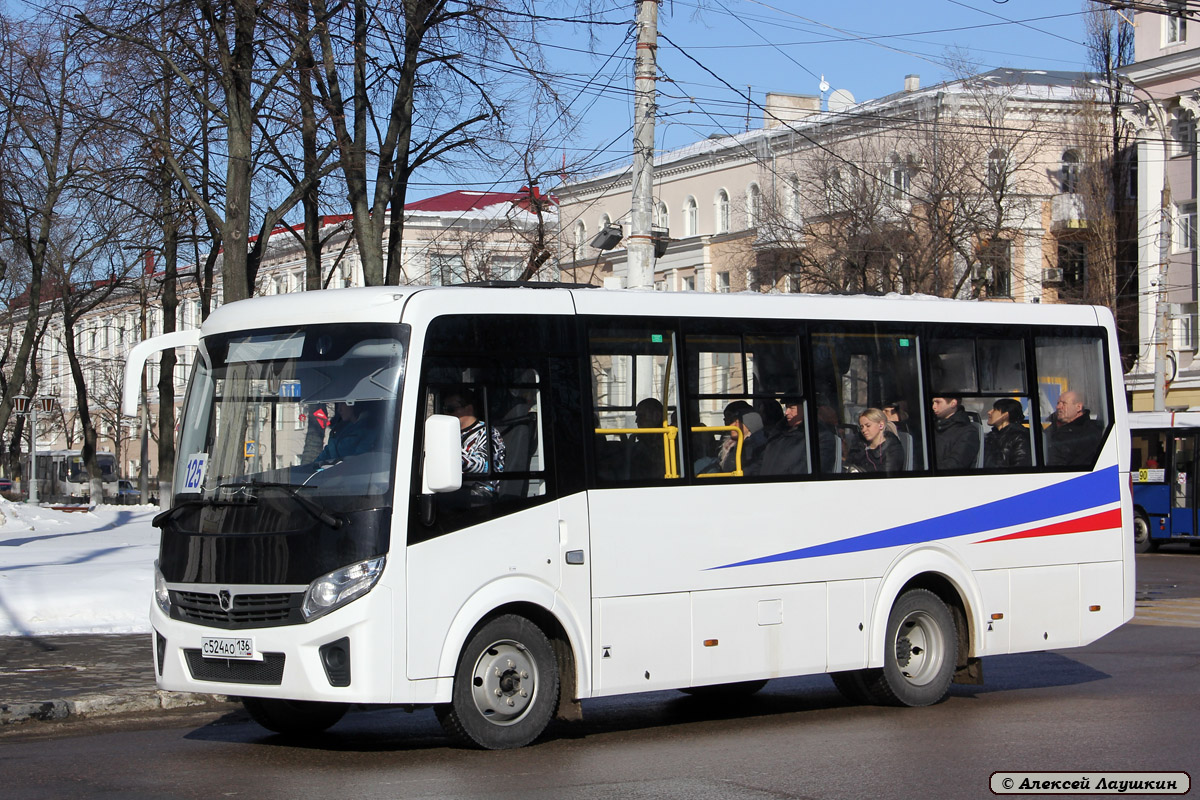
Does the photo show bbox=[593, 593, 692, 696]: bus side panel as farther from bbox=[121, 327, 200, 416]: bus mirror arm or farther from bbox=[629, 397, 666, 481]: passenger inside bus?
bbox=[121, 327, 200, 416]: bus mirror arm

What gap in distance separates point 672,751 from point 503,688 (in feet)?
3.56

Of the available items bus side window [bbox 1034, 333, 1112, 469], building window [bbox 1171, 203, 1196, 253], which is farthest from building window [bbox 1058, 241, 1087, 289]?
bus side window [bbox 1034, 333, 1112, 469]

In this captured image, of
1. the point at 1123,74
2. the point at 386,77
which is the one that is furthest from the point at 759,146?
the point at 386,77

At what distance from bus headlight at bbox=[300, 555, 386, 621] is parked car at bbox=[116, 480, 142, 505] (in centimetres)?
6627

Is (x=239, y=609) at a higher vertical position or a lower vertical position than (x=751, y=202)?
lower

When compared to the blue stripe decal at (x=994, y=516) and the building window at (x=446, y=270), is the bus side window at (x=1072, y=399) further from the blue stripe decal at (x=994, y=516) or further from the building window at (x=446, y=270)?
the building window at (x=446, y=270)

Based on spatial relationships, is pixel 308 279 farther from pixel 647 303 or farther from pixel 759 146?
pixel 759 146

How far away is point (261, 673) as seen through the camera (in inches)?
354

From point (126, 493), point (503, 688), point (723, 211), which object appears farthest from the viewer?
point (126, 493)

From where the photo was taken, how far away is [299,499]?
29.4 feet

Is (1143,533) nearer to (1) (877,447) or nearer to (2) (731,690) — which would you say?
(2) (731,690)

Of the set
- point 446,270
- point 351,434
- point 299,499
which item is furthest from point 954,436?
point 446,270

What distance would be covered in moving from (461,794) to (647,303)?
12.5ft

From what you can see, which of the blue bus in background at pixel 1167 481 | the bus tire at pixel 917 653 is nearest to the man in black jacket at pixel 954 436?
the bus tire at pixel 917 653
